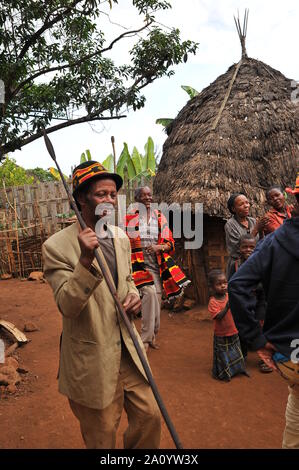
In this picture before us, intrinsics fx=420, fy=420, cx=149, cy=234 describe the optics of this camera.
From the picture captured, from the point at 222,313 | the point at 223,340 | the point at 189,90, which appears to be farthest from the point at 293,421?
the point at 189,90

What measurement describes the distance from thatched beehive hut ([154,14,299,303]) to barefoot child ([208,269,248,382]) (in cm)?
223

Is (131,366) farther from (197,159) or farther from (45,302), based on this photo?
(45,302)

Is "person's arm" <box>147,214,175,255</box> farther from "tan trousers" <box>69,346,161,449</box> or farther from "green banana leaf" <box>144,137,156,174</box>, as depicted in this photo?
"green banana leaf" <box>144,137,156,174</box>

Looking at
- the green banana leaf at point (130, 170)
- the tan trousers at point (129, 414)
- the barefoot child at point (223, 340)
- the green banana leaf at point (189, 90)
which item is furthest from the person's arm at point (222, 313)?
the green banana leaf at point (189, 90)

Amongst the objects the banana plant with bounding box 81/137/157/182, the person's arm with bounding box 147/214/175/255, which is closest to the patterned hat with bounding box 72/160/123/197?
the person's arm with bounding box 147/214/175/255

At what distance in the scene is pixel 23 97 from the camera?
562 cm

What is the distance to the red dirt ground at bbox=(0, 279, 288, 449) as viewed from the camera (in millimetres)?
3436

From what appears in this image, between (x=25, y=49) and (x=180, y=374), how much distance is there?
14.4 feet

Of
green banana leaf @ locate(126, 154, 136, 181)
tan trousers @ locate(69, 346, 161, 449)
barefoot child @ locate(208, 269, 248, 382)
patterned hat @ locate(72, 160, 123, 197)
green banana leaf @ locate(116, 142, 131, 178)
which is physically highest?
green banana leaf @ locate(116, 142, 131, 178)

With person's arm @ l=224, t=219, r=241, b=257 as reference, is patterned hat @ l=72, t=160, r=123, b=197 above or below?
above

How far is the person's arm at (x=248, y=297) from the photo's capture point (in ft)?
6.67

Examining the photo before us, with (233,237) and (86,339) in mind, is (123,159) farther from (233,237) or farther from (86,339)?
(86,339)

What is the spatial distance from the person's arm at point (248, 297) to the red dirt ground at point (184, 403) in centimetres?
164

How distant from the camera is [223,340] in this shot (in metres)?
4.51
